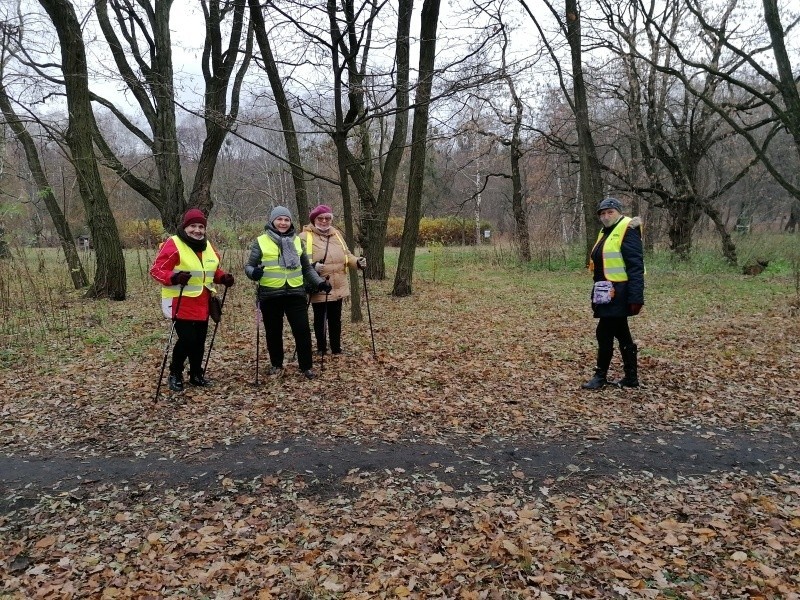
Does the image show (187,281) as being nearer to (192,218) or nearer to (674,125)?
(192,218)

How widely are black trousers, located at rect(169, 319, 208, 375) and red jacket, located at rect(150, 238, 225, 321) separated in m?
0.08

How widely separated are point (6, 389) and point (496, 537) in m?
6.09

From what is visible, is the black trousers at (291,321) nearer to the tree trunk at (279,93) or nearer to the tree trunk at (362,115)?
the tree trunk at (279,93)

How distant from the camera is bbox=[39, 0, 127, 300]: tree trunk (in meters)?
11.0

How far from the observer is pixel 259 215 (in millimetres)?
22516

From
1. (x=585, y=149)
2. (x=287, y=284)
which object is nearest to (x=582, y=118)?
(x=585, y=149)

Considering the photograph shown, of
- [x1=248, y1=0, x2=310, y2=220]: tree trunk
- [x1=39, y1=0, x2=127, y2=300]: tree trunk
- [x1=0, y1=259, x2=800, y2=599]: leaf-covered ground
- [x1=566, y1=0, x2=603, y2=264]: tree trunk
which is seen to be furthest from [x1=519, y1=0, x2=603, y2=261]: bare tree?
[x1=39, y1=0, x2=127, y2=300]: tree trunk

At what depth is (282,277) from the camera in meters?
6.32

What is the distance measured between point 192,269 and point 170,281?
29 cm

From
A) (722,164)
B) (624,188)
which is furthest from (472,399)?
(722,164)

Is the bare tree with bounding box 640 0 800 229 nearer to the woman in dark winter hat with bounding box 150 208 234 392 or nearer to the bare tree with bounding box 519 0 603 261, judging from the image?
the bare tree with bounding box 519 0 603 261

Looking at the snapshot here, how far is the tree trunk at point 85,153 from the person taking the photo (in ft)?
36.2

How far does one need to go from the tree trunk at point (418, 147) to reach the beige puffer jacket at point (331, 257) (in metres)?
3.32

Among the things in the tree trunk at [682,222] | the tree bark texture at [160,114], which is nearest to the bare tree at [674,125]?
the tree trunk at [682,222]
